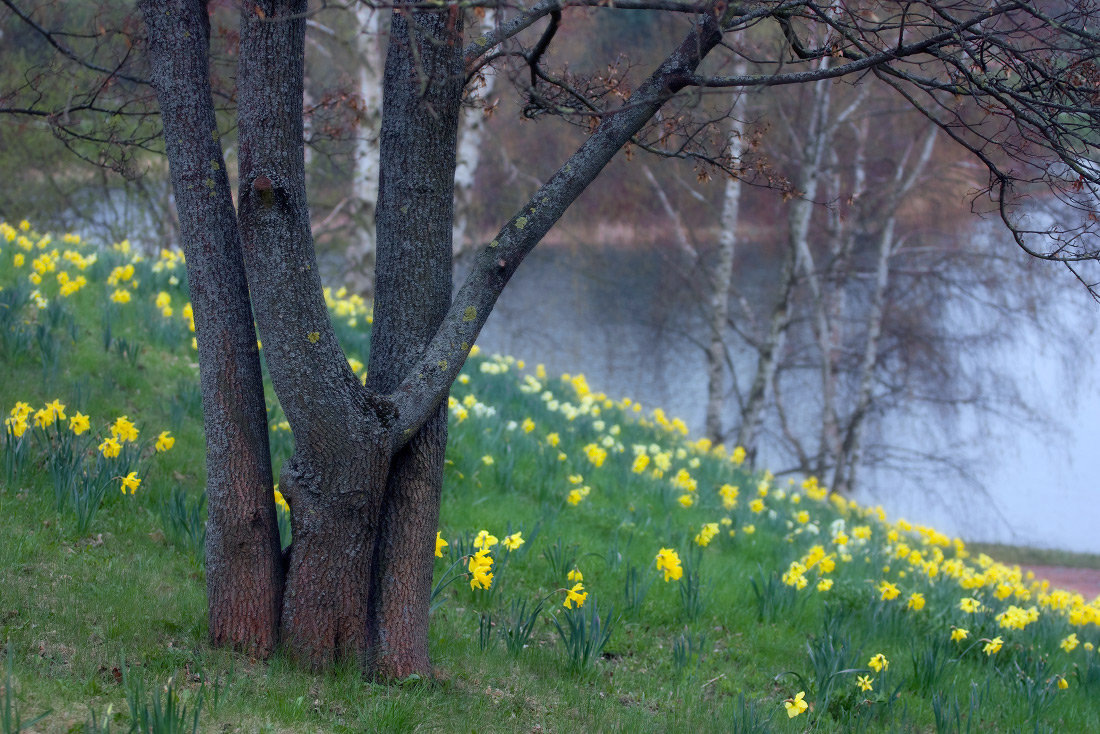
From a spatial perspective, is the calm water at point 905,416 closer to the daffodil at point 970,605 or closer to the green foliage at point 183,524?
the daffodil at point 970,605

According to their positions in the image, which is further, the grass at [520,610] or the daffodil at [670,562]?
the daffodil at [670,562]

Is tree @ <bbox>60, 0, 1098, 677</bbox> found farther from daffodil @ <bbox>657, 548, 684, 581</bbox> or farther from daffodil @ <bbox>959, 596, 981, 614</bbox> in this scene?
daffodil @ <bbox>959, 596, 981, 614</bbox>

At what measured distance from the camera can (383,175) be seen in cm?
294

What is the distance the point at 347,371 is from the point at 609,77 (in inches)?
67.6

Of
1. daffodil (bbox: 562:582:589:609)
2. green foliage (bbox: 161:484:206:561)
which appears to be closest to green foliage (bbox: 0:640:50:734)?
green foliage (bbox: 161:484:206:561)

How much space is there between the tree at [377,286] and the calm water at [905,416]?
978 cm

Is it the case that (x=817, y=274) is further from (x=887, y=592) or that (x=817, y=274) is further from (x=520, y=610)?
(x=520, y=610)

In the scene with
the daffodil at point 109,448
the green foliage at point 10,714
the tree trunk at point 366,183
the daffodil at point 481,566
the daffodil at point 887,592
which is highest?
the tree trunk at point 366,183

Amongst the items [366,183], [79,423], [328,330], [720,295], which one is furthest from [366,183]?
[328,330]

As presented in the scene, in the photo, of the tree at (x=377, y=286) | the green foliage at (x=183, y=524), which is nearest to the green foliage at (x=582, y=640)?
the tree at (x=377, y=286)

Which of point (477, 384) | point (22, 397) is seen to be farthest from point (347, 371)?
point (477, 384)

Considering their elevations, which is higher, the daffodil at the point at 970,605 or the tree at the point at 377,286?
the tree at the point at 377,286

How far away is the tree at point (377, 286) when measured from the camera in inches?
104

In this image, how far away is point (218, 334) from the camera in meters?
2.83
